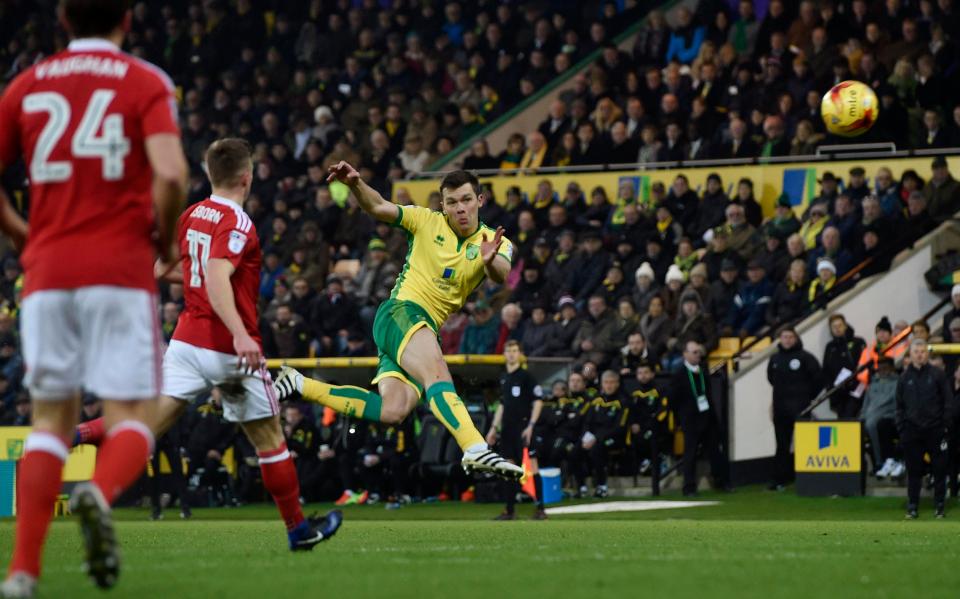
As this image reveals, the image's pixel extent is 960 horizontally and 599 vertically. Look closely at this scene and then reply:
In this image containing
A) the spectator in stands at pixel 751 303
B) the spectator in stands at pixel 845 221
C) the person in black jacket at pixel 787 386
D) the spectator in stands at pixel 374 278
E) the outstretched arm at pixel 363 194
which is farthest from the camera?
the spectator in stands at pixel 374 278

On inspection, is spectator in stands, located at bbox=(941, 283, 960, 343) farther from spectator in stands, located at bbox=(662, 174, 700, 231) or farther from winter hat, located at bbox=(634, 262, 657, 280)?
spectator in stands, located at bbox=(662, 174, 700, 231)

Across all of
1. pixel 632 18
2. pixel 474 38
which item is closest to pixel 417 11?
pixel 474 38

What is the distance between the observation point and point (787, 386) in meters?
21.1

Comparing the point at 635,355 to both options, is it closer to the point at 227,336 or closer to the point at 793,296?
the point at 793,296

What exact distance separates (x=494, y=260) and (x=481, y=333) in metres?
12.4

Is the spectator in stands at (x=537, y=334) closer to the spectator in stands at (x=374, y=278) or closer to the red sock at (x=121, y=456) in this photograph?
the spectator in stands at (x=374, y=278)

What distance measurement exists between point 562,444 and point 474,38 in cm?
1209

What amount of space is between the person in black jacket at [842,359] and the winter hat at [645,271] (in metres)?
3.07

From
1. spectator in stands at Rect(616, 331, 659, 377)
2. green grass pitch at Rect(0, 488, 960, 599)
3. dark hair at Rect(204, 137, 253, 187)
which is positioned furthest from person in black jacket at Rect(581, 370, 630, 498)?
dark hair at Rect(204, 137, 253, 187)

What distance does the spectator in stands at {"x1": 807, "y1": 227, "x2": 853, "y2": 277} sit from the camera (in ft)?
72.3

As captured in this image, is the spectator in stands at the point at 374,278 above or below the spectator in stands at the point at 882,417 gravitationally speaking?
above

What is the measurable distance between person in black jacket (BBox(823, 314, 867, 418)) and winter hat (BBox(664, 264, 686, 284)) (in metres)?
2.64

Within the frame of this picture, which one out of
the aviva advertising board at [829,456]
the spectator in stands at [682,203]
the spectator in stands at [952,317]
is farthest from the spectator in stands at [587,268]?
the spectator in stands at [952,317]

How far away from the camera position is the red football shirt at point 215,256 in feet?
29.8
